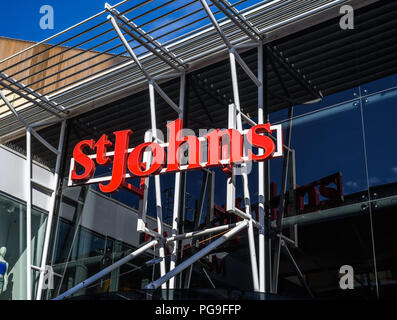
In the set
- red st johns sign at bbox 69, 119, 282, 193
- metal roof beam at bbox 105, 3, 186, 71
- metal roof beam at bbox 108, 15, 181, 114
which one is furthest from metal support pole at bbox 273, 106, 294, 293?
metal roof beam at bbox 105, 3, 186, 71

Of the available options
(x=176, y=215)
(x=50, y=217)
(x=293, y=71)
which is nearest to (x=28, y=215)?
(x=50, y=217)

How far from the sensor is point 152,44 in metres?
17.1

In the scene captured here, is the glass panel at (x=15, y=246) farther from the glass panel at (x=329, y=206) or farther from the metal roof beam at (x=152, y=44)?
the glass panel at (x=329, y=206)

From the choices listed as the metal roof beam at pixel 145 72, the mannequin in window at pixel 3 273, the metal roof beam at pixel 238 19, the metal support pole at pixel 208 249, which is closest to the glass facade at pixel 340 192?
the metal support pole at pixel 208 249

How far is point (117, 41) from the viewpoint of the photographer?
17.2 metres

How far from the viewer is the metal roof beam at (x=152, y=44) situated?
15578 mm

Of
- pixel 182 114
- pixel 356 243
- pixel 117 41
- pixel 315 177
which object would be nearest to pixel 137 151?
pixel 182 114

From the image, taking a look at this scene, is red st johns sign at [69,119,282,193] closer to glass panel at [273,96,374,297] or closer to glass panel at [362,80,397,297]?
glass panel at [273,96,374,297]

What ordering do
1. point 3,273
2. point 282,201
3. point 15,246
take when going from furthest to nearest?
point 15,246
point 3,273
point 282,201

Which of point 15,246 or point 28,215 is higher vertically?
point 28,215

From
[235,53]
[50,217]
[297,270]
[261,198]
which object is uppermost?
[235,53]

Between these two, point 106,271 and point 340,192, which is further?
point 106,271

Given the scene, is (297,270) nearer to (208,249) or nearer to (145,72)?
(208,249)

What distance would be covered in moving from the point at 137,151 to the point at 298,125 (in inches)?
174
